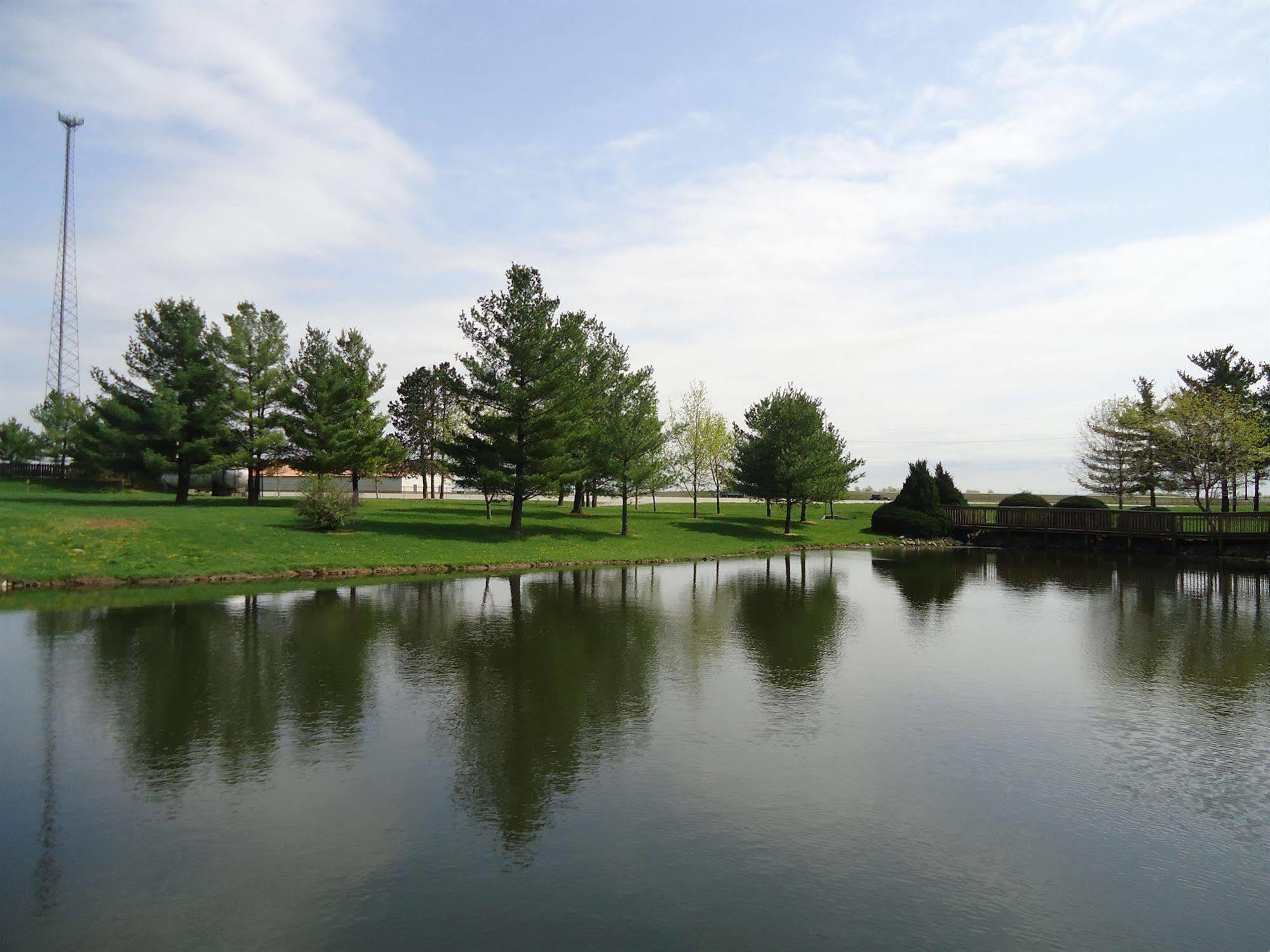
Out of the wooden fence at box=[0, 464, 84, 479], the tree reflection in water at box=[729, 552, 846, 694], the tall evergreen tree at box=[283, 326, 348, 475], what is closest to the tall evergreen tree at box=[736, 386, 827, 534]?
the tree reflection in water at box=[729, 552, 846, 694]

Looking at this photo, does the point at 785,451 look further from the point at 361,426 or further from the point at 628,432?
the point at 361,426

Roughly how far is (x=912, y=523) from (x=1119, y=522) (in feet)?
40.9

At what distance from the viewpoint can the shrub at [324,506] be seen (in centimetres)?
3706

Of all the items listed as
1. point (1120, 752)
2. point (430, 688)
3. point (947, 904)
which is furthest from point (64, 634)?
point (1120, 752)

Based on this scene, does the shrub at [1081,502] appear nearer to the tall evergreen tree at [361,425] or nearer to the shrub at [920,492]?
the shrub at [920,492]

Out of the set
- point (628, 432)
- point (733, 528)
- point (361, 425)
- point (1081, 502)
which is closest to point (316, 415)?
point (361, 425)

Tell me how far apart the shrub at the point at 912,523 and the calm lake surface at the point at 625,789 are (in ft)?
118

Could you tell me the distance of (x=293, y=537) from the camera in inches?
1364

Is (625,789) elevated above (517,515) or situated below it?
below

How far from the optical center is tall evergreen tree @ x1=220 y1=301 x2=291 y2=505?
159 feet

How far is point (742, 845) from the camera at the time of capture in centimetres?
759

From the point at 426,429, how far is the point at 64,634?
208 ft

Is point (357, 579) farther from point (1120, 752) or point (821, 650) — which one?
point (1120, 752)

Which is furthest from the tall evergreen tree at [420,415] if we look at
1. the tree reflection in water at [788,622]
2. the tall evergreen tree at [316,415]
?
the tree reflection in water at [788,622]
